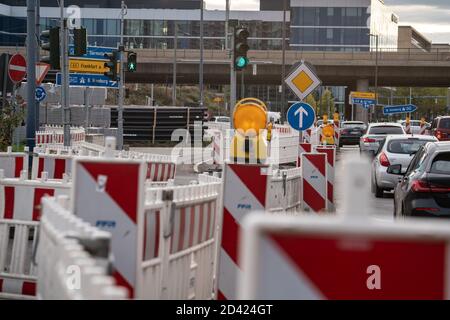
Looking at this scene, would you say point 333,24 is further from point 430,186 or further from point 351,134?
point 430,186

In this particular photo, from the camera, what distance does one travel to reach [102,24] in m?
131

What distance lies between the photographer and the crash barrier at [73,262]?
457 centimetres

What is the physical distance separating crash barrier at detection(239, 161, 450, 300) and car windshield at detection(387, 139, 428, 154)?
938 inches

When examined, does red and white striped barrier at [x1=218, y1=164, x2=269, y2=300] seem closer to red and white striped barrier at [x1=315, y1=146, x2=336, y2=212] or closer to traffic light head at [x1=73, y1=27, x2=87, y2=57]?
red and white striped barrier at [x1=315, y1=146, x2=336, y2=212]

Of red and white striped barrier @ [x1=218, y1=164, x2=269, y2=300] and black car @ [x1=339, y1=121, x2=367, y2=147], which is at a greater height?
red and white striped barrier @ [x1=218, y1=164, x2=269, y2=300]

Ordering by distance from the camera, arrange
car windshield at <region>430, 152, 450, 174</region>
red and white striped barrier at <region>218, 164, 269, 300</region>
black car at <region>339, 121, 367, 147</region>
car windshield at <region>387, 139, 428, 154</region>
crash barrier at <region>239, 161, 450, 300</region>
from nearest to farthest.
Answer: crash barrier at <region>239, 161, 450, 300</region> < red and white striped barrier at <region>218, 164, 269, 300</region> < car windshield at <region>430, 152, 450, 174</region> < car windshield at <region>387, 139, 428, 154</region> < black car at <region>339, 121, 367, 147</region>

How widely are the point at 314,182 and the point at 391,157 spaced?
900 cm

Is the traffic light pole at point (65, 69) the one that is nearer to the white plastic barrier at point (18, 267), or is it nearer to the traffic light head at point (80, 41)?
the traffic light head at point (80, 41)

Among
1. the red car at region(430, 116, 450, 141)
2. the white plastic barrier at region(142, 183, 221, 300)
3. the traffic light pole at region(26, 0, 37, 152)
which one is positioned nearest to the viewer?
the white plastic barrier at region(142, 183, 221, 300)

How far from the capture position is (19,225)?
38.1 feet

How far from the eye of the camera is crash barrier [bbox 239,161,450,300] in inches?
135

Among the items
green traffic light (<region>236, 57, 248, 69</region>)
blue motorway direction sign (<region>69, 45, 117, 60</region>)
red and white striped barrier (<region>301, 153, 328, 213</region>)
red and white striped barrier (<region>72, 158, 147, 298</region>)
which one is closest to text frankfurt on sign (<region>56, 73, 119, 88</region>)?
blue motorway direction sign (<region>69, 45, 117, 60</region>)

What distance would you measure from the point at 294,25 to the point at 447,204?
497 ft
